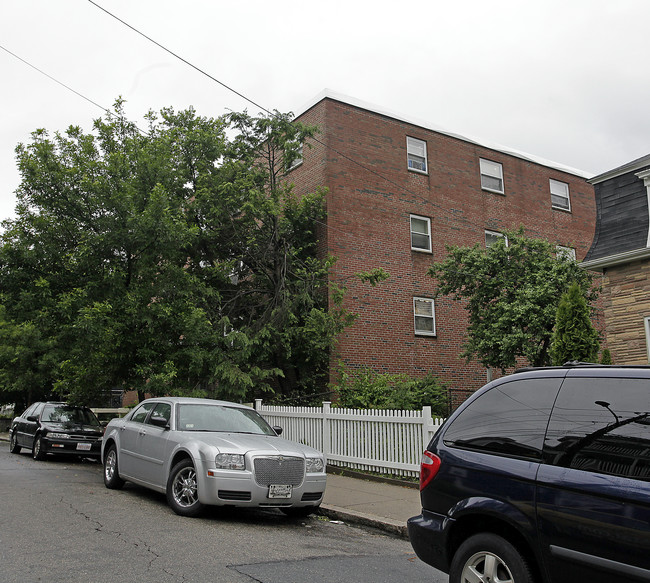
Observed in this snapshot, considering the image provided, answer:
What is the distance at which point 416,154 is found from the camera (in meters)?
21.4

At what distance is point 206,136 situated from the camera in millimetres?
17000

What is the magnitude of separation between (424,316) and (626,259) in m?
7.52

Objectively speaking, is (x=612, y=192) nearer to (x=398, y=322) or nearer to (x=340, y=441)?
(x=398, y=322)

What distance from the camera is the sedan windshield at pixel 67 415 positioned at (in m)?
15.1

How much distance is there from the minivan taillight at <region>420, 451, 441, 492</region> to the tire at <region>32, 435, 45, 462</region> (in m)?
12.6

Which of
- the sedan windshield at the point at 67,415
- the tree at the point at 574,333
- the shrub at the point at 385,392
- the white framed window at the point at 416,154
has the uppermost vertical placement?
the white framed window at the point at 416,154

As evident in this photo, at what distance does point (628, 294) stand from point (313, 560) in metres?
10.5

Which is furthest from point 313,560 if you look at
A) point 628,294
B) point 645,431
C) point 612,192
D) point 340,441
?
point 612,192

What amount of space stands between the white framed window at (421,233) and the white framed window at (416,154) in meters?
1.69

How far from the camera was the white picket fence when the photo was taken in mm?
10945

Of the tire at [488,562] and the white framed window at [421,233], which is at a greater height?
the white framed window at [421,233]

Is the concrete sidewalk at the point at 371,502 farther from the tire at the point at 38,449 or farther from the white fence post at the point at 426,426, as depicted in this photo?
the tire at the point at 38,449

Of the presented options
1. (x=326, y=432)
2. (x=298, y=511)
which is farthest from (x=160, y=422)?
(x=326, y=432)

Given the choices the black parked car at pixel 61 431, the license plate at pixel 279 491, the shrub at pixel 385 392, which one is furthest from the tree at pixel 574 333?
the black parked car at pixel 61 431
